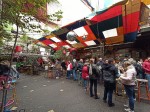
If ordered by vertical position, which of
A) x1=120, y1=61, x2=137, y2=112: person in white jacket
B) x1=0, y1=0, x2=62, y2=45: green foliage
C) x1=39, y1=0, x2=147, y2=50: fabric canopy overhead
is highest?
x1=39, y1=0, x2=147, y2=50: fabric canopy overhead

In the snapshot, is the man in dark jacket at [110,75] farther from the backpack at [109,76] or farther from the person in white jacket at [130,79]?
the person in white jacket at [130,79]

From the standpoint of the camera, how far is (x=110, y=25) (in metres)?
12.1

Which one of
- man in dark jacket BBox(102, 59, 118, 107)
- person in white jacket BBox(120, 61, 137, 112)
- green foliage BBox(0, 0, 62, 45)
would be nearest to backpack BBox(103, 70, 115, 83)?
man in dark jacket BBox(102, 59, 118, 107)

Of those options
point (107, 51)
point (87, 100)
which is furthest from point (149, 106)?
point (107, 51)

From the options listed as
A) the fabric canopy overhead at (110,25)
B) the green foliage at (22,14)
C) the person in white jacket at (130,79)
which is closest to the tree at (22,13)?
the green foliage at (22,14)

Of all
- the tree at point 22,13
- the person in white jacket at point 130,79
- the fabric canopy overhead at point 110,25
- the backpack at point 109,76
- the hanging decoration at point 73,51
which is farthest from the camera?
the hanging decoration at point 73,51

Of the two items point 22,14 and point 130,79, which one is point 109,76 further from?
point 22,14

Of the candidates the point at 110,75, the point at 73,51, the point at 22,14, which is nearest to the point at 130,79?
the point at 110,75

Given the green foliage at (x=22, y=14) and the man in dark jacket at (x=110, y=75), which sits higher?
the green foliage at (x=22, y=14)

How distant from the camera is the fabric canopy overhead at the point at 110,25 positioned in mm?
10938

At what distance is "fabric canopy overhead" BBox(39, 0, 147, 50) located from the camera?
10.9m

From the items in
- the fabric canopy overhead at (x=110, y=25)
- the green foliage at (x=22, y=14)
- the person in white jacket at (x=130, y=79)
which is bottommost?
the person in white jacket at (x=130, y=79)

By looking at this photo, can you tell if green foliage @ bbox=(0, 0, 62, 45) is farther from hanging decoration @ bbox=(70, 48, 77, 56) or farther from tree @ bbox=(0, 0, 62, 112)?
hanging decoration @ bbox=(70, 48, 77, 56)

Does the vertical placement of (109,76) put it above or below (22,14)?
below
